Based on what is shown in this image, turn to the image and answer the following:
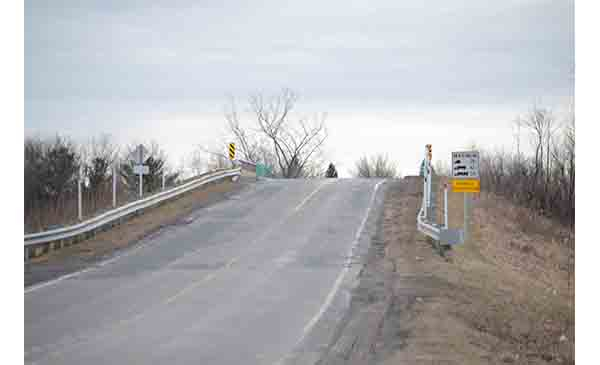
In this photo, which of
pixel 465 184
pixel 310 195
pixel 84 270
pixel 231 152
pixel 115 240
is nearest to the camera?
pixel 84 270

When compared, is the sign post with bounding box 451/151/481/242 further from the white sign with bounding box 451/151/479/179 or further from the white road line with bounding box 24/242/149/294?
the white road line with bounding box 24/242/149/294

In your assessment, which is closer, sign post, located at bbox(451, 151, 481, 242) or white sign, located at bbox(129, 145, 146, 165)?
sign post, located at bbox(451, 151, 481, 242)

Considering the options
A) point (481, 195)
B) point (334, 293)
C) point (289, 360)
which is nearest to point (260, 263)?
point (334, 293)

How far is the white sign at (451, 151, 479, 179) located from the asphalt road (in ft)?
11.4

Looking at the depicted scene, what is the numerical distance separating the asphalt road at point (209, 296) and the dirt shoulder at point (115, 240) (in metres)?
0.62

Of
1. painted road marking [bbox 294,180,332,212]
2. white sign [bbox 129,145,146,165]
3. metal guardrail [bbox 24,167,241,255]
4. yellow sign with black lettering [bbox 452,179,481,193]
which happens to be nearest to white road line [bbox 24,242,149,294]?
metal guardrail [bbox 24,167,241,255]

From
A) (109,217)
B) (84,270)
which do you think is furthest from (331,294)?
(109,217)

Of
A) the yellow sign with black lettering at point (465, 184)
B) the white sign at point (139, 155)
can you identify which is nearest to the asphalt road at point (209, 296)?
the white sign at point (139, 155)

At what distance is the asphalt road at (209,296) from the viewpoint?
987 cm

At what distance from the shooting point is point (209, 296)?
44.8 ft

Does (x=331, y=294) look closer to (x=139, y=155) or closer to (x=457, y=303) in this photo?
(x=457, y=303)

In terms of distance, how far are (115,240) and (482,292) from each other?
37.4ft

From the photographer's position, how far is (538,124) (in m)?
43.2

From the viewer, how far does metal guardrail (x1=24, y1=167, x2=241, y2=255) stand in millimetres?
18609
